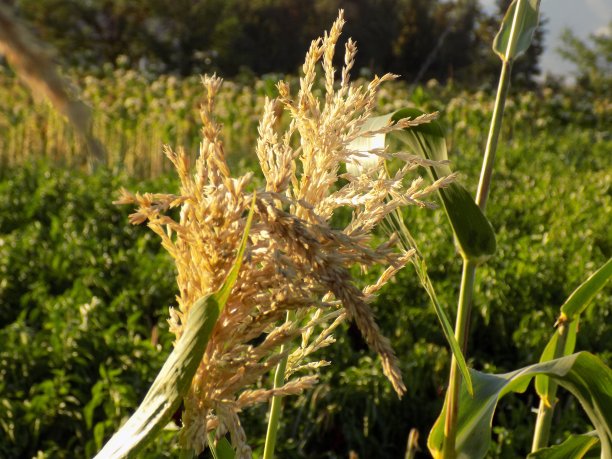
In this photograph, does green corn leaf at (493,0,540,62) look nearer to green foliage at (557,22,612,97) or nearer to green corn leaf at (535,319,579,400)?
green corn leaf at (535,319,579,400)

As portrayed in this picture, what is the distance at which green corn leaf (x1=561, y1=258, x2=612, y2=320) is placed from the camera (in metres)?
1.25

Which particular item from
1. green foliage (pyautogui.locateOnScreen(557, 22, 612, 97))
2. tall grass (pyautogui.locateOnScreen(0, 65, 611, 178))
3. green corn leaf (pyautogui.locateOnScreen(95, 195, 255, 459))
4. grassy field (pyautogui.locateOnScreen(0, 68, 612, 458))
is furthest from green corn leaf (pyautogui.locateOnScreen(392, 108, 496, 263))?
green foliage (pyautogui.locateOnScreen(557, 22, 612, 97))

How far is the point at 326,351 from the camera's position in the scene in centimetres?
319

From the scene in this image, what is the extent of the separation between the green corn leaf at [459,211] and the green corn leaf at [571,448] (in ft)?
1.18

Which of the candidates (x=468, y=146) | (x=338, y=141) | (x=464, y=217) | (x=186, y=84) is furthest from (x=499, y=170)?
(x=338, y=141)

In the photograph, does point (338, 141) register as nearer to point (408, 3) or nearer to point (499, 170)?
point (499, 170)

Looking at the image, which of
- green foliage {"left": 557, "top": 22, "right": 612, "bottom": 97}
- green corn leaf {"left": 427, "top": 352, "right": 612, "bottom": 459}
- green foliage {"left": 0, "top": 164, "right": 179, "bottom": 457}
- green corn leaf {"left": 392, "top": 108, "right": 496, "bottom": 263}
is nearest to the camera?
green corn leaf {"left": 427, "top": 352, "right": 612, "bottom": 459}

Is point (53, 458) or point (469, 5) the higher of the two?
point (469, 5)

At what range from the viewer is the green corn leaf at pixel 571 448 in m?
1.44

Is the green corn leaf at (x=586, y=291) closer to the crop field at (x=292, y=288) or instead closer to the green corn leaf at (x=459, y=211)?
the crop field at (x=292, y=288)

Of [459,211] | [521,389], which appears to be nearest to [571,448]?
[521,389]

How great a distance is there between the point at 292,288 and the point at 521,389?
0.87 metres

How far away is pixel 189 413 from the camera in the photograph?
72 cm

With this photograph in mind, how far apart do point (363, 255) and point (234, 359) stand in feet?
0.46
